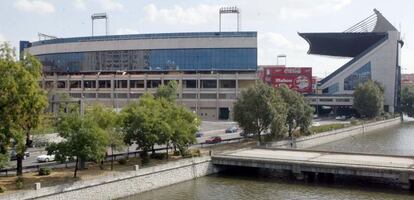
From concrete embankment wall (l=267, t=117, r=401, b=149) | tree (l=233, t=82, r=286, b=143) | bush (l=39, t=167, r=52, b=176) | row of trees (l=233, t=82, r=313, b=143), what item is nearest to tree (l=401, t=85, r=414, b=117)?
concrete embankment wall (l=267, t=117, r=401, b=149)

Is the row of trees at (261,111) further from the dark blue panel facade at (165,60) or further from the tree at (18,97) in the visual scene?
the dark blue panel facade at (165,60)

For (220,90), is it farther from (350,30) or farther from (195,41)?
(350,30)

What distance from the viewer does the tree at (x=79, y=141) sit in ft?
128

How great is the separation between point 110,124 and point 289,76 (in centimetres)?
9077

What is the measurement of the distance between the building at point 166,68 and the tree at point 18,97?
77166mm

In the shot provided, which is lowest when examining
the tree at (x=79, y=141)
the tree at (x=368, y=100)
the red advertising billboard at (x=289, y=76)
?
the tree at (x=79, y=141)

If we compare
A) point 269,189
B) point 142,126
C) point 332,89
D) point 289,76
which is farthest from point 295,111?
point 332,89

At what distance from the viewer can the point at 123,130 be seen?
4719cm

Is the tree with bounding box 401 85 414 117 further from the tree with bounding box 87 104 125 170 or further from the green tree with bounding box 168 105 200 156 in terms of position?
the tree with bounding box 87 104 125 170

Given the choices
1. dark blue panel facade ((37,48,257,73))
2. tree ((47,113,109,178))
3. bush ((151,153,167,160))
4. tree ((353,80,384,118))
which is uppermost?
dark blue panel facade ((37,48,257,73))

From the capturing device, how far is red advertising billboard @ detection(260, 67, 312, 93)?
13012 centimetres

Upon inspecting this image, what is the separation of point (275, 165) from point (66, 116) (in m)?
20.5

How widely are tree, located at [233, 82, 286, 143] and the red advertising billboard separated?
6451cm

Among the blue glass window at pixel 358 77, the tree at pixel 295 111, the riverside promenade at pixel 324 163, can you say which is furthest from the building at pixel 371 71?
the riverside promenade at pixel 324 163
